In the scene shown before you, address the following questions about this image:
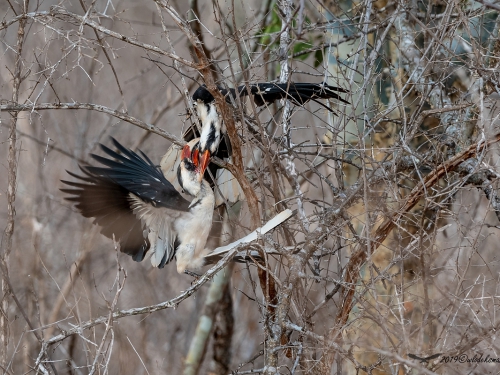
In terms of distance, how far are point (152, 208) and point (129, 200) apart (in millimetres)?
175

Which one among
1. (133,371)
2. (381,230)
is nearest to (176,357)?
(133,371)

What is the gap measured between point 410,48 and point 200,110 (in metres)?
1.53

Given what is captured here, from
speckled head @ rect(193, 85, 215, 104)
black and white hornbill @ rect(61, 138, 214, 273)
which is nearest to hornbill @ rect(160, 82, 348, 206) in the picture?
speckled head @ rect(193, 85, 215, 104)

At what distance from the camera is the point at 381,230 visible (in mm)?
3139

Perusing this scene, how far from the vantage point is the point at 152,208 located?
3604mm

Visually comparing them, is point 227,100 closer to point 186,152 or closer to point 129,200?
point 186,152

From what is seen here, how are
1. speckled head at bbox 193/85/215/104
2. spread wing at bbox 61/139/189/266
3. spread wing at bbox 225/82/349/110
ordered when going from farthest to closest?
1. speckled head at bbox 193/85/215/104
2. spread wing at bbox 225/82/349/110
3. spread wing at bbox 61/139/189/266

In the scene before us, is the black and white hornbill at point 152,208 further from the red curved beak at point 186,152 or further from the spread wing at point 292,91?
the spread wing at point 292,91

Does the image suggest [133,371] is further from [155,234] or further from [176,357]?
[155,234]

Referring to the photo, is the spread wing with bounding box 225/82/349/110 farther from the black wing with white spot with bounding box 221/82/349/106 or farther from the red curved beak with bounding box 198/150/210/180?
the red curved beak with bounding box 198/150/210/180

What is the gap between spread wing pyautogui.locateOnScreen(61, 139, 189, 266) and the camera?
330 centimetres

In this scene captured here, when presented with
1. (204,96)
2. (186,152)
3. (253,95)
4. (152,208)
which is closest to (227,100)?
(204,96)

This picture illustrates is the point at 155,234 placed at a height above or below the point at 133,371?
above

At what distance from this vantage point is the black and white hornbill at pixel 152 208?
336cm
